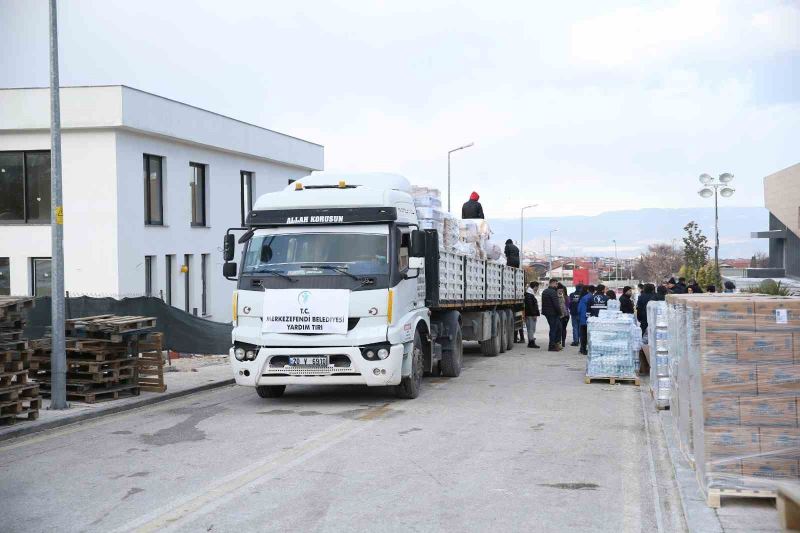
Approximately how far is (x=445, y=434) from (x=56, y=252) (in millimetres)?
6274

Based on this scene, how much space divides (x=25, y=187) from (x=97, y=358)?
550 inches

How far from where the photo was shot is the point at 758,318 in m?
7.20

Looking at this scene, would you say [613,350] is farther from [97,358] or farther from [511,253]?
[511,253]

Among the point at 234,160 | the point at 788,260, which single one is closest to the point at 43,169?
the point at 234,160

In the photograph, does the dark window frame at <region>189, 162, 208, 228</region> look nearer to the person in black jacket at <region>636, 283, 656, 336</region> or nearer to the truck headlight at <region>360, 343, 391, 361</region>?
the person in black jacket at <region>636, 283, 656, 336</region>

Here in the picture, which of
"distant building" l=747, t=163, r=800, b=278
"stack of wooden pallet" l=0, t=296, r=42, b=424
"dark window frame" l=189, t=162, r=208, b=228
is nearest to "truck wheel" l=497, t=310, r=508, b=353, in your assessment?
"dark window frame" l=189, t=162, r=208, b=228

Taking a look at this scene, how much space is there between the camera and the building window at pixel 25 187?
83.8 ft

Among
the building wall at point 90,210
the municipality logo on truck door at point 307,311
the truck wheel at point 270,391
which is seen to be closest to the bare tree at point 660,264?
the building wall at point 90,210

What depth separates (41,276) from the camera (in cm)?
2555

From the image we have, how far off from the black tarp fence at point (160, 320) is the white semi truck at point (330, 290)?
5235 millimetres

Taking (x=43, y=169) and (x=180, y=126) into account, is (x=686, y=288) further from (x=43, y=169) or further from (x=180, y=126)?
(x=43, y=169)

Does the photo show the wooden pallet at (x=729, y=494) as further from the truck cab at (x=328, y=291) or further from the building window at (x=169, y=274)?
the building window at (x=169, y=274)

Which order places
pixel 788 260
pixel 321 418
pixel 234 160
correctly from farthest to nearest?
pixel 788 260 < pixel 234 160 < pixel 321 418

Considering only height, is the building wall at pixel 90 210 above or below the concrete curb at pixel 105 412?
above
